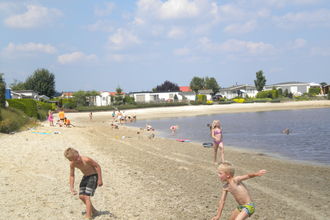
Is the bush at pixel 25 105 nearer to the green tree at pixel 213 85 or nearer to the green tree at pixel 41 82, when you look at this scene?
the green tree at pixel 41 82

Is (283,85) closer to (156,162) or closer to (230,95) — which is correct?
(230,95)

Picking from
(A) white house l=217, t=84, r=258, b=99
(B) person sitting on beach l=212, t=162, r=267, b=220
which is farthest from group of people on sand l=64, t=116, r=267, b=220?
(A) white house l=217, t=84, r=258, b=99

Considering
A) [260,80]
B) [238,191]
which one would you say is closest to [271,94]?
[260,80]

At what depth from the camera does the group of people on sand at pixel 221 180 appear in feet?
15.4

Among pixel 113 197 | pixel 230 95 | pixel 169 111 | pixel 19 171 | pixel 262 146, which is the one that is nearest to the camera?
pixel 113 197

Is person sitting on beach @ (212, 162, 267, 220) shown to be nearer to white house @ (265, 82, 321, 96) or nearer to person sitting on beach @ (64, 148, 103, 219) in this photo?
person sitting on beach @ (64, 148, 103, 219)

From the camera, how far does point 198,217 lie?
6.27 metres

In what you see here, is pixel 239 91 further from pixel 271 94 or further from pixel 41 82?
pixel 41 82

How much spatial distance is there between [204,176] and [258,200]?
2359 mm

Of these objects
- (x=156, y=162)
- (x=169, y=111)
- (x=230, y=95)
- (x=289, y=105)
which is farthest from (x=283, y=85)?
(x=156, y=162)

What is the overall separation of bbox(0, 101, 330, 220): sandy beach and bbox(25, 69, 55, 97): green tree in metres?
70.3

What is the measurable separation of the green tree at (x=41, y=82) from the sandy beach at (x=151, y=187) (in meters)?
70.3

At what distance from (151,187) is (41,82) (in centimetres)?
7713

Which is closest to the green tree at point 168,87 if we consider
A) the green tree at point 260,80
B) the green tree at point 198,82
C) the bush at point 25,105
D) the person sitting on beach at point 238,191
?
the green tree at point 198,82
